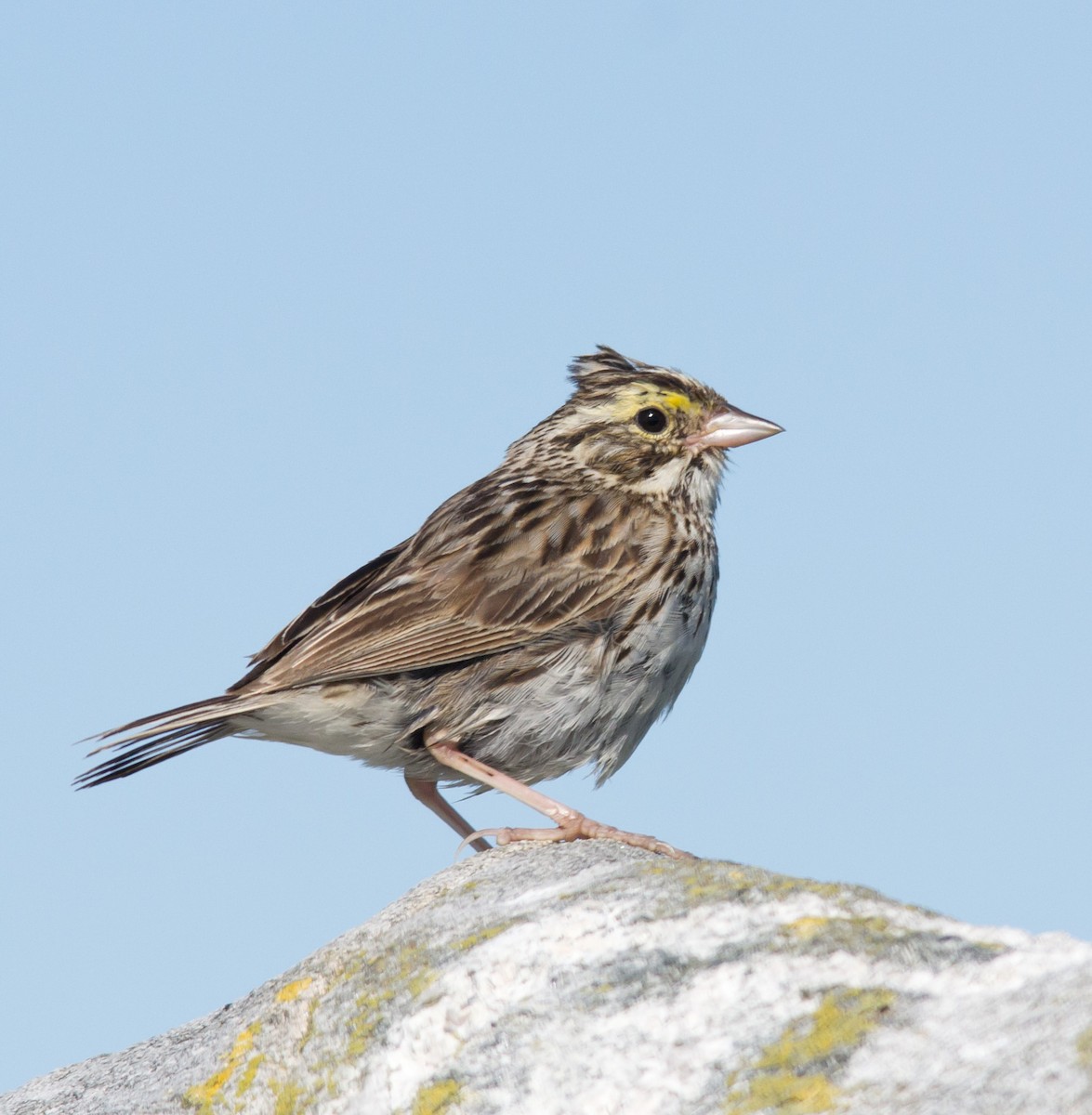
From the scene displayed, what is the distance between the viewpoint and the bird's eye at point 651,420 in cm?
802

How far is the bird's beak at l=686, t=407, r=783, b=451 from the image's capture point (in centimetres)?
798

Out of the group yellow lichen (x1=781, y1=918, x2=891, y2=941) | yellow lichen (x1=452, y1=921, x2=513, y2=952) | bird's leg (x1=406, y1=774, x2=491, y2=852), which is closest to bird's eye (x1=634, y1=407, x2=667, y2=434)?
bird's leg (x1=406, y1=774, x2=491, y2=852)


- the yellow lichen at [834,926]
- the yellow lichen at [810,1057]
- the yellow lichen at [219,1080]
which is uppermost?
the yellow lichen at [834,926]

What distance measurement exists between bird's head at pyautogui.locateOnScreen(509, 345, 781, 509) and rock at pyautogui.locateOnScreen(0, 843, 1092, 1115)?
3.63 meters

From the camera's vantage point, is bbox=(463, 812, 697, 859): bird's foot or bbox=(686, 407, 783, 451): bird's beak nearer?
A: bbox=(463, 812, 697, 859): bird's foot

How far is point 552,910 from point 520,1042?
0.49m

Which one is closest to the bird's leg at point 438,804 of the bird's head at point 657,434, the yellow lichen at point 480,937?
the bird's head at point 657,434

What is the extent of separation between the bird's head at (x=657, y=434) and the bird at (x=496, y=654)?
16cm

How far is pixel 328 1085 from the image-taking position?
3758 mm

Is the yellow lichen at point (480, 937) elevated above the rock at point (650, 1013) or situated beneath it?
elevated above

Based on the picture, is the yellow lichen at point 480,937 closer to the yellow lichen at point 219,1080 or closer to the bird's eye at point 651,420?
the yellow lichen at point 219,1080

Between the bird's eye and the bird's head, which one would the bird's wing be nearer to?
the bird's head

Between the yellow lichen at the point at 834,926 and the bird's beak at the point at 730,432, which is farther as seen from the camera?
the bird's beak at the point at 730,432

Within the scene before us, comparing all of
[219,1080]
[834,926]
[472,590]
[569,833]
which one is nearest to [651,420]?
[472,590]
